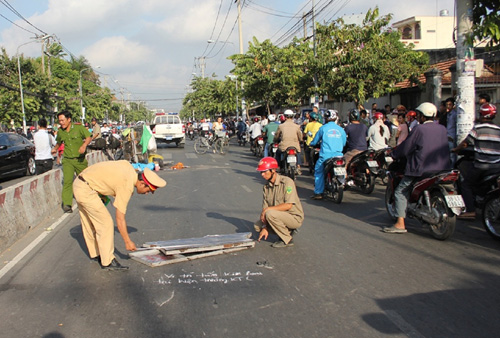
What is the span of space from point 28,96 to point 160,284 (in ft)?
129

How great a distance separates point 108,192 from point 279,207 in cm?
216

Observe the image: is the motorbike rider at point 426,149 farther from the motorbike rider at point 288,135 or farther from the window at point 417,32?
the window at point 417,32

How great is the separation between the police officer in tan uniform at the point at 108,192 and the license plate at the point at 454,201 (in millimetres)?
3588

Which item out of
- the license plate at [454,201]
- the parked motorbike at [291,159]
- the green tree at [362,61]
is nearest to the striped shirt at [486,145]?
the license plate at [454,201]

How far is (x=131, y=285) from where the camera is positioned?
501cm

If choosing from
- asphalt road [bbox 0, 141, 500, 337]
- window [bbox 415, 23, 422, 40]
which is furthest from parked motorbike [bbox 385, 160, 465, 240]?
window [bbox 415, 23, 422, 40]

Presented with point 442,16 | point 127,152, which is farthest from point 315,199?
point 442,16

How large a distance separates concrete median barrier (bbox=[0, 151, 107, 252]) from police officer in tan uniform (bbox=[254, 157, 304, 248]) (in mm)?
3736

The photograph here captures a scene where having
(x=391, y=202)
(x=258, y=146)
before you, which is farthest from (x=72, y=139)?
(x=258, y=146)

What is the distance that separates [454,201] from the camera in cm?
613

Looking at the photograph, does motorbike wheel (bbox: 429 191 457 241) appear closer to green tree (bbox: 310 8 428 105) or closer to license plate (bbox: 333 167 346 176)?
license plate (bbox: 333 167 346 176)

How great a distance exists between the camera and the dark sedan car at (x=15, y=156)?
15777 millimetres

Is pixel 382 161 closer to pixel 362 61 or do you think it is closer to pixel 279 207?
pixel 279 207

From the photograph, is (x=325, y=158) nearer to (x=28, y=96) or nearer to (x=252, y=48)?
(x=252, y=48)
